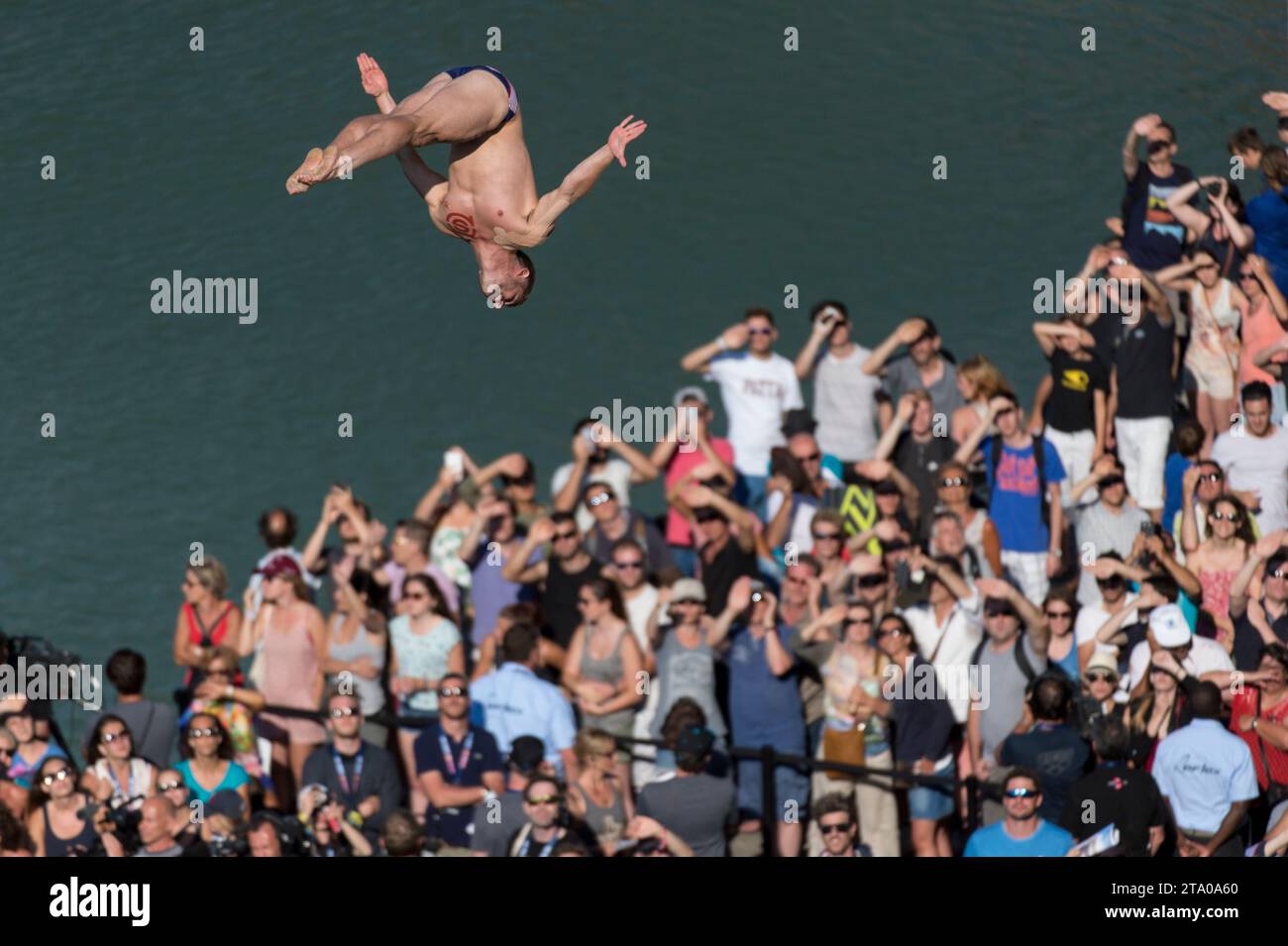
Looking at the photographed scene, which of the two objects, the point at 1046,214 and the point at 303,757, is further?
the point at 1046,214

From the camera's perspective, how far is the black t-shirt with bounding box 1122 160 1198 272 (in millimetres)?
19578

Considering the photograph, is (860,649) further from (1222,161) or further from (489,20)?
(489,20)

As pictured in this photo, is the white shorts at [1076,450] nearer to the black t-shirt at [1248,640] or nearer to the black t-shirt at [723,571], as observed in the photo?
the black t-shirt at [1248,640]

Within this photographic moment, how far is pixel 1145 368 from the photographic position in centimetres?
1789

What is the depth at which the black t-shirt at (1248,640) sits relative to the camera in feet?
50.7

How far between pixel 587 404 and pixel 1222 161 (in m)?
6.89

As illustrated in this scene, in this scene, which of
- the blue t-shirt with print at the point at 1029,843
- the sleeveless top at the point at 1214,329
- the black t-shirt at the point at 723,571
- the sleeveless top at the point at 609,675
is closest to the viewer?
the blue t-shirt with print at the point at 1029,843

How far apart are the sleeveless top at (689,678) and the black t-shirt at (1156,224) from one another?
20.8 ft

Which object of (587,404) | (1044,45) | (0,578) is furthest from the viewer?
(1044,45)

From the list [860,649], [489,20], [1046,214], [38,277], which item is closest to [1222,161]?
[1046,214]

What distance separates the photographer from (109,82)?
2547cm

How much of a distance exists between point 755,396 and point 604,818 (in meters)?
4.57

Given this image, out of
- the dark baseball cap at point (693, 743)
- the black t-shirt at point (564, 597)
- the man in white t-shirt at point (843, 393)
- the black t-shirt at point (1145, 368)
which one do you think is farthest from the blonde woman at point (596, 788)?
the black t-shirt at point (1145, 368)

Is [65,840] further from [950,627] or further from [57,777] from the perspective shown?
[950,627]
